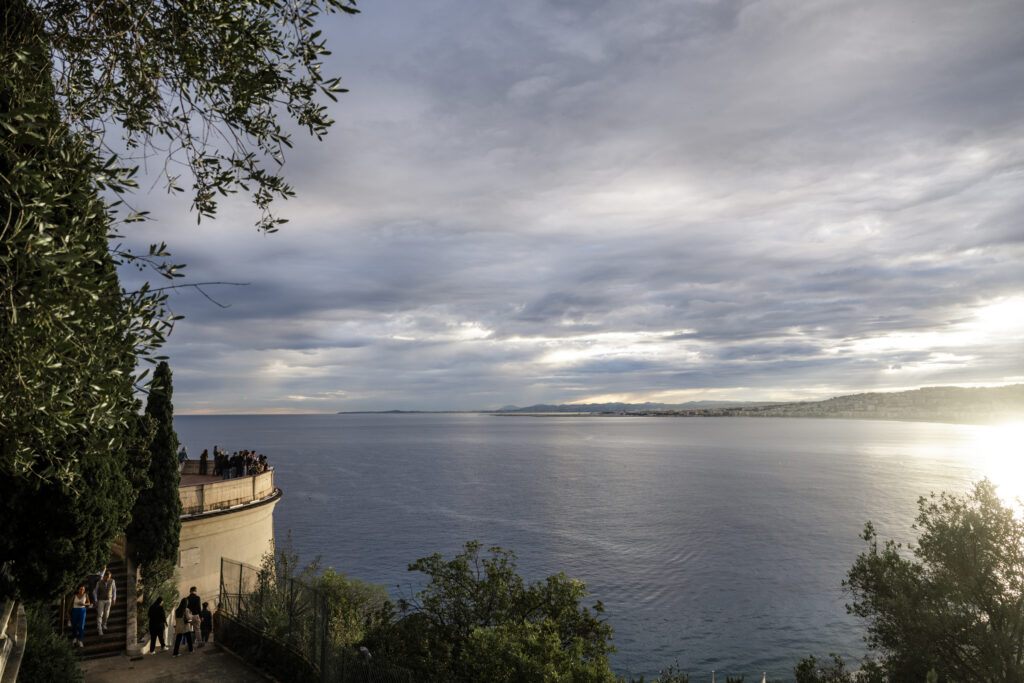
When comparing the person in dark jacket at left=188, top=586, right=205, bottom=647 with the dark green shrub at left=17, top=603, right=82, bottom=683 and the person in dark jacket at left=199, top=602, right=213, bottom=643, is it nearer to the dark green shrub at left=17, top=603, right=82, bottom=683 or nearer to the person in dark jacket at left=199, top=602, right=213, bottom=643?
the person in dark jacket at left=199, top=602, right=213, bottom=643

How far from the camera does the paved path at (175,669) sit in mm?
15844

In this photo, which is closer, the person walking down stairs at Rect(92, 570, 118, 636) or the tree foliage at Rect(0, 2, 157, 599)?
the tree foliage at Rect(0, 2, 157, 599)

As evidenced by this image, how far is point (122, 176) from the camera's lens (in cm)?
665

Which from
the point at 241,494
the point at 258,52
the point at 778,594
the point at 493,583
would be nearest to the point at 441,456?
the point at 778,594

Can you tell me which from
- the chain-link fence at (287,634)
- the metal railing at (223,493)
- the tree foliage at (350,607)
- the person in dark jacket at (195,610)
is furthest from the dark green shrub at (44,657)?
the metal railing at (223,493)

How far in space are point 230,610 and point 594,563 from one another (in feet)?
131

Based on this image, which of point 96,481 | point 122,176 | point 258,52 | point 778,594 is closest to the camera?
point 122,176

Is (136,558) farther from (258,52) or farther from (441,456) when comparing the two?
(441,456)

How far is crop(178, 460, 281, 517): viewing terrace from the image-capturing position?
949 inches

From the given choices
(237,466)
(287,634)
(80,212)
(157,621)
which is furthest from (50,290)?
(237,466)

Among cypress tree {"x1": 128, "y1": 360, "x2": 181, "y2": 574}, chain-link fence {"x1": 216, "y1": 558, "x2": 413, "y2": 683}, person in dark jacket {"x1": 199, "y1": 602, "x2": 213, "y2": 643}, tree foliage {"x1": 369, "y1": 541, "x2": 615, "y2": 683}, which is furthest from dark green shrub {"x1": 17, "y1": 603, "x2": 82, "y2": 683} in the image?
cypress tree {"x1": 128, "y1": 360, "x2": 181, "y2": 574}

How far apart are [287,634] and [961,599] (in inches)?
761

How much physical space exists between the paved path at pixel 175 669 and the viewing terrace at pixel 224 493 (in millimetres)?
6491

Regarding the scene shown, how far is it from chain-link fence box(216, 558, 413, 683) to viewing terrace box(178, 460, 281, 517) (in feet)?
15.1
